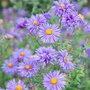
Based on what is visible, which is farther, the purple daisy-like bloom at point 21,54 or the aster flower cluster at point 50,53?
the purple daisy-like bloom at point 21,54

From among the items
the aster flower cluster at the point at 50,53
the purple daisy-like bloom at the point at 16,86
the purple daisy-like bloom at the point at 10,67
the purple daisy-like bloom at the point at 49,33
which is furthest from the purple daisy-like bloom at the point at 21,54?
the purple daisy-like bloom at the point at 49,33

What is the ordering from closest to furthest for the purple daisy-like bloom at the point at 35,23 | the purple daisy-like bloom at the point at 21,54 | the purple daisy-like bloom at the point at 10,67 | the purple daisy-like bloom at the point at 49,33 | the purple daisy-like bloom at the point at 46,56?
the purple daisy-like bloom at the point at 46,56 → the purple daisy-like bloom at the point at 49,33 → the purple daisy-like bloom at the point at 35,23 → the purple daisy-like bloom at the point at 21,54 → the purple daisy-like bloom at the point at 10,67

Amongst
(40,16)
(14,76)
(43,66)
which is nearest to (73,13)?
(40,16)

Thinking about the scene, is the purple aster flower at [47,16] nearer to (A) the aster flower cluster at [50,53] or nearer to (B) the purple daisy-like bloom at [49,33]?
(A) the aster flower cluster at [50,53]

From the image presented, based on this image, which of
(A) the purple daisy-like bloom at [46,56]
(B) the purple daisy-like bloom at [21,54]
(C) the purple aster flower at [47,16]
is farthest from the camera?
(B) the purple daisy-like bloom at [21,54]

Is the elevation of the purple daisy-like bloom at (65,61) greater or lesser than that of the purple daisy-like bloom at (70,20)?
lesser

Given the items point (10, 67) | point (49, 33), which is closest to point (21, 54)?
point (10, 67)

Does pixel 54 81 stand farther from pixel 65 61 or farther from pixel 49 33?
pixel 49 33

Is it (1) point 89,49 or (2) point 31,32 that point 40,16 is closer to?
(2) point 31,32

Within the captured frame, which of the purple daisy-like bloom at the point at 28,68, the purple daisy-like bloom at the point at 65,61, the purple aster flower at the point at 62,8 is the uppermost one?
the purple aster flower at the point at 62,8
